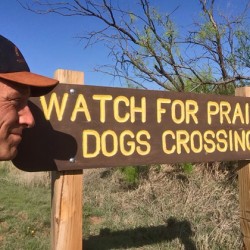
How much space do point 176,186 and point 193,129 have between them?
12.5ft

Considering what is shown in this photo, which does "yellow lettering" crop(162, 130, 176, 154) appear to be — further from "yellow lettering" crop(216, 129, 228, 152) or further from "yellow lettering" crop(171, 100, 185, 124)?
"yellow lettering" crop(216, 129, 228, 152)

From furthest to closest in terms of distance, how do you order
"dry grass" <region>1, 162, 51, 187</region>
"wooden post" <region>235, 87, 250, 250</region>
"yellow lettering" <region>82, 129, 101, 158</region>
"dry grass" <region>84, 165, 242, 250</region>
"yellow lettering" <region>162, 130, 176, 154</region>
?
"dry grass" <region>1, 162, 51, 187</region>
"dry grass" <region>84, 165, 242, 250</region>
"wooden post" <region>235, 87, 250, 250</region>
"yellow lettering" <region>162, 130, 176, 154</region>
"yellow lettering" <region>82, 129, 101, 158</region>

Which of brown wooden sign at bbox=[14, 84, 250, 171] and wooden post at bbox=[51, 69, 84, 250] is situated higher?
brown wooden sign at bbox=[14, 84, 250, 171]

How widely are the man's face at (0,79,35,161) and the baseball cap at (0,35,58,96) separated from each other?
5 centimetres

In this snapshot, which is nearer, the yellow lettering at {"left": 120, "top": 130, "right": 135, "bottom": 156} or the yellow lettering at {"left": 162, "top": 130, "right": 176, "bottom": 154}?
the yellow lettering at {"left": 120, "top": 130, "right": 135, "bottom": 156}

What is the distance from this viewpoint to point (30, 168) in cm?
188

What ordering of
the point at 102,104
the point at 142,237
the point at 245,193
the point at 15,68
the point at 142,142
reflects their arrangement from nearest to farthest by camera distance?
the point at 15,68, the point at 102,104, the point at 142,142, the point at 245,193, the point at 142,237

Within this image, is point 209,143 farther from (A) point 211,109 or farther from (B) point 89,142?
(B) point 89,142

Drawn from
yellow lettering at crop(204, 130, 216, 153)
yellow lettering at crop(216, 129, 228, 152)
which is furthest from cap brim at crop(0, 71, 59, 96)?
yellow lettering at crop(216, 129, 228, 152)

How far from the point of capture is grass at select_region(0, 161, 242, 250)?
4.15 m

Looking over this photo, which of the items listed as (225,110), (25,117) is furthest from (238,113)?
(25,117)

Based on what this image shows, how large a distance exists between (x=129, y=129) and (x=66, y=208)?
0.59m

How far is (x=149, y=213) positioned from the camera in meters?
5.22

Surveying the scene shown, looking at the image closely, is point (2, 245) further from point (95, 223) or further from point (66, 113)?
point (66, 113)
